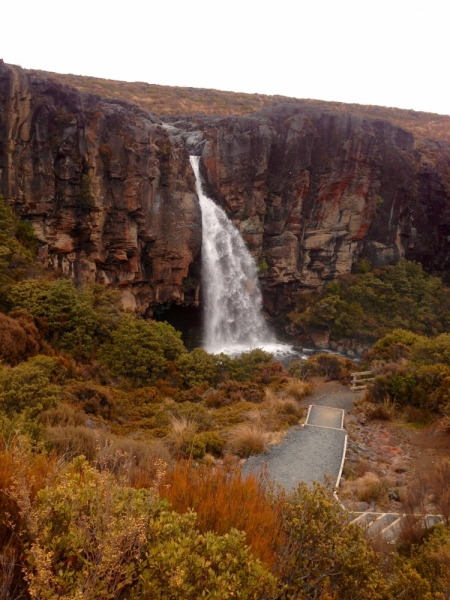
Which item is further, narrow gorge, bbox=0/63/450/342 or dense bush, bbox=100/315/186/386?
narrow gorge, bbox=0/63/450/342

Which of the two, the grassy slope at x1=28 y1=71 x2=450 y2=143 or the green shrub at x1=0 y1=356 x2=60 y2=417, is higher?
the grassy slope at x1=28 y1=71 x2=450 y2=143

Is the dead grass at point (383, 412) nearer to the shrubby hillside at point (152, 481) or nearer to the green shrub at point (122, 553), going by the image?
the shrubby hillside at point (152, 481)

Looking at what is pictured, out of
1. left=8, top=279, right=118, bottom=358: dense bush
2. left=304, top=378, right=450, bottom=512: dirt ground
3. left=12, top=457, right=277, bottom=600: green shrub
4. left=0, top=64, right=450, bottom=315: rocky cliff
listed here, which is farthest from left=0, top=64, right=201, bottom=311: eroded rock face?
left=12, top=457, right=277, bottom=600: green shrub

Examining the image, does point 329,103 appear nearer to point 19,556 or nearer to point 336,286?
point 336,286

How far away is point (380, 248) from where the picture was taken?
3606 centimetres

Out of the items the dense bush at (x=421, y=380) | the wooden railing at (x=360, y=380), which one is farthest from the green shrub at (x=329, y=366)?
the dense bush at (x=421, y=380)

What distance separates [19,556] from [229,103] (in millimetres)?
56125

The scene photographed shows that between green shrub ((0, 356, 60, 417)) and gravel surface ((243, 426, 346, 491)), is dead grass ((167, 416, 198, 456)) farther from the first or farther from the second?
green shrub ((0, 356, 60, 417))

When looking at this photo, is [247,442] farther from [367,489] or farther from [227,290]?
[227,290]

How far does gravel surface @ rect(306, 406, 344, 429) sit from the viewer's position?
11.9m

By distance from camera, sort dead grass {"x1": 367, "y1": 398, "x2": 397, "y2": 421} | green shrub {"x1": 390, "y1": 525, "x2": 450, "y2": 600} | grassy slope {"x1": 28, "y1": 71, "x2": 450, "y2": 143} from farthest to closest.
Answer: grassy slope {"x1": 28, "y1": 71, "x2": 450, "y2": 143}
dead grass {"x1": 367, "y1": 398, "x2": 397, "y2": 421}
green shrub {"x1": 390, "y1": 525, "x2": 450, "y2": 600}

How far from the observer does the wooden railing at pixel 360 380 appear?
1662 cm

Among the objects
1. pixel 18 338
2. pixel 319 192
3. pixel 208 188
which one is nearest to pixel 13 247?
pixel 18 338

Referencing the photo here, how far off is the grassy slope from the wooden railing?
115 feet
